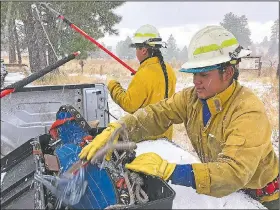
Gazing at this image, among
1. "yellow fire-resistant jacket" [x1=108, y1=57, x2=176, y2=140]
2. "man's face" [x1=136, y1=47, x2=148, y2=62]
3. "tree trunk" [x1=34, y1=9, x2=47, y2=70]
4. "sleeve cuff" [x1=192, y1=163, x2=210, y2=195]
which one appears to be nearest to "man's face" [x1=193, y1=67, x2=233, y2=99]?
"sleeve cuff" [x1=192, y1=163, x2=210, y2=195]

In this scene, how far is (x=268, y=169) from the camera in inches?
81.4

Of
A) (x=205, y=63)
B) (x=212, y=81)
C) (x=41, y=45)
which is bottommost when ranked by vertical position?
(x=212, y=81)

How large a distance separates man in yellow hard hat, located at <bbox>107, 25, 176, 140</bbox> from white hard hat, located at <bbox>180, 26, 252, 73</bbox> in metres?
1.18

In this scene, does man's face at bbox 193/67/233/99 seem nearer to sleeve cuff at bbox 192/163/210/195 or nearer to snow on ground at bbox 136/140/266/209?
sleeve cuff at bbox 192/163/210/195

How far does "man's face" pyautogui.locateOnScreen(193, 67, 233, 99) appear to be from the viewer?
204 centimetres

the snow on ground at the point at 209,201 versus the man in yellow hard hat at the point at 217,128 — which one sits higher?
the man in yellow hard hat at the point at 217,128

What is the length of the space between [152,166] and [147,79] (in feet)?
5.20

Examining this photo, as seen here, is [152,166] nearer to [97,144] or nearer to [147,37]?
[97,144]

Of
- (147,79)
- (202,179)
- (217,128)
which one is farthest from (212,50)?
(147,79)

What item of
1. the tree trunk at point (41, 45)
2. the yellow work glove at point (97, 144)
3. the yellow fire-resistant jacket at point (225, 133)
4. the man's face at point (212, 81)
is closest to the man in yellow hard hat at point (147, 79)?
the yellow fire-resistant jacket at point (225, 133)

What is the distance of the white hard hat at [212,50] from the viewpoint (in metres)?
1.99

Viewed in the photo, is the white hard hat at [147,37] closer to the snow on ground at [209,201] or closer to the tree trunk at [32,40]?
the snow on ground at [209,201]

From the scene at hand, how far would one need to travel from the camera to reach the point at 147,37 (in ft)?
11.2

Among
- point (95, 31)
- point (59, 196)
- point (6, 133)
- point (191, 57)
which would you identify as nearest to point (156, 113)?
point (191, 57)
